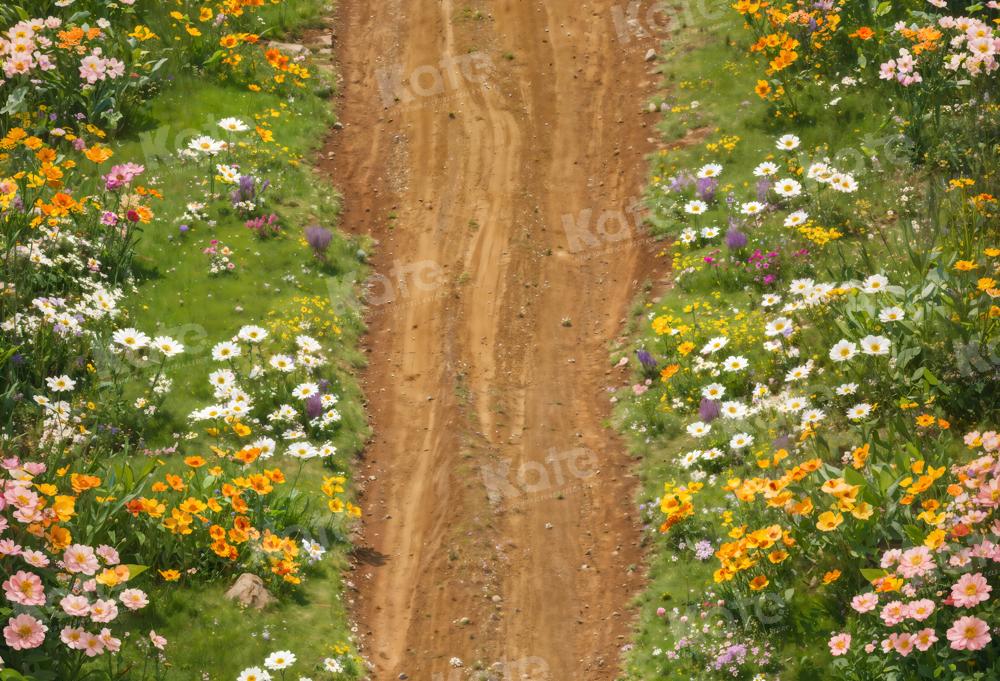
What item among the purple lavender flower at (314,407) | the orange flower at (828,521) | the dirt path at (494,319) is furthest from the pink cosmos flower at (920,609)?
the purple lavender flower at (314,407)

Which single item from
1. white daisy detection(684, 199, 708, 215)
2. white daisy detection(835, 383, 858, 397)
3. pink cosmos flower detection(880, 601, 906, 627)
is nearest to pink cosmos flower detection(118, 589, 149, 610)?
pink cosmos flower detection(880, 601, 906, 627)

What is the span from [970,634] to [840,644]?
1.14m

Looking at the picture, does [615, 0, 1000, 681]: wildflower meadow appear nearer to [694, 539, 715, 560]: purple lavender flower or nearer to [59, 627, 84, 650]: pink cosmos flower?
[694, 539, 715, 560]: purple lavender flower

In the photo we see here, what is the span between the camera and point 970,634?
886cm

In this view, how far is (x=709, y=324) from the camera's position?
14672 millimetres

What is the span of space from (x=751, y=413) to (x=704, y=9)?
9907 mm

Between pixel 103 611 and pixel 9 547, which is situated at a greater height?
pixel 9 547

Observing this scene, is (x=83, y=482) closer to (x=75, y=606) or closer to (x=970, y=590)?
(x=75, y=606)

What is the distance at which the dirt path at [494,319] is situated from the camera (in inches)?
480

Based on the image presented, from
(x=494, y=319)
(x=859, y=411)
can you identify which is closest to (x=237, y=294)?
(x=494, y=319)

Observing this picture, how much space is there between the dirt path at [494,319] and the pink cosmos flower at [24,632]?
3435 millimetres

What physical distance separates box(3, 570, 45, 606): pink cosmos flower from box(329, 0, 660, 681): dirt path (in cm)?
350

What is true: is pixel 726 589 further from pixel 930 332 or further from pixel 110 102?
pixel 110 102

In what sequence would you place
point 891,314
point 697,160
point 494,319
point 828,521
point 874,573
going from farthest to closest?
point 697,160 < point 494,319 < point 891,314 < point 828,521 < point 874,573
